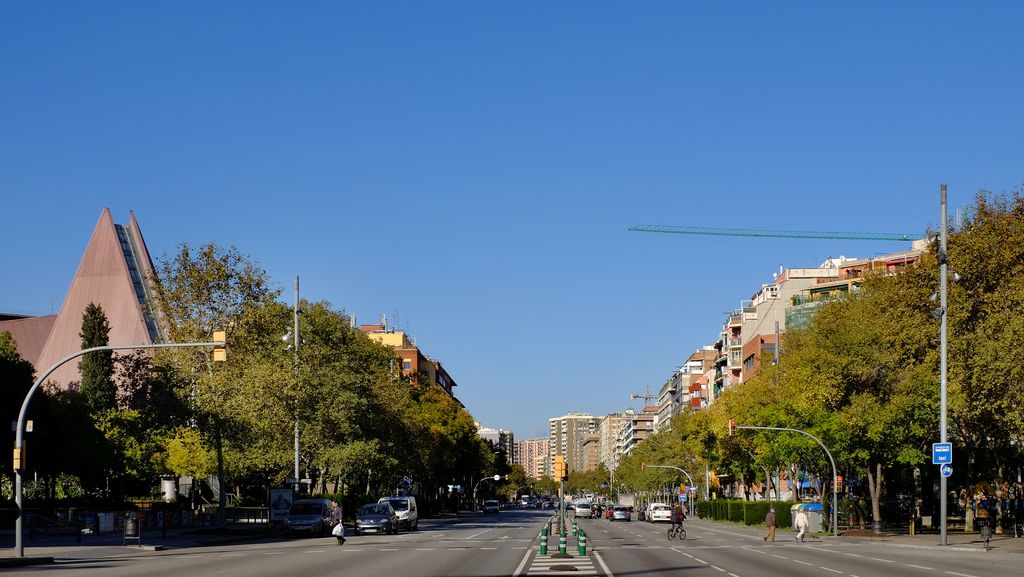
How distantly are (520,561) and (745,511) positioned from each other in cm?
5562

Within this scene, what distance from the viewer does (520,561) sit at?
34.5 m

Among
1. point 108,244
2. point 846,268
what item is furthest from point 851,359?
point 108,244

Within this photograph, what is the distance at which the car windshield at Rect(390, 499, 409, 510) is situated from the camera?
71188 millimetres

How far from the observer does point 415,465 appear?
9350 centimetres

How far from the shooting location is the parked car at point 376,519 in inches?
2432

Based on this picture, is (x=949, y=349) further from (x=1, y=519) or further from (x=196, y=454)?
(x=196, y=454)

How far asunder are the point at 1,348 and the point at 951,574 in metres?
81.6

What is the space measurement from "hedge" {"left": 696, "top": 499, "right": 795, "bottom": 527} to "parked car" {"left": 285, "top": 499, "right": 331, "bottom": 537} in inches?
1076

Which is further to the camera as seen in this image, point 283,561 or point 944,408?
point 944,408

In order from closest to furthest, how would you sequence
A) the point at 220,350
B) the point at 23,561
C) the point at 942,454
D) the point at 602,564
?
the point at 220,350, the point at 23,561, the point at 602,564, the point at 942,454

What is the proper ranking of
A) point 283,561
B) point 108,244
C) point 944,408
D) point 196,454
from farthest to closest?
point 108,244
point 196,454
point 944,408
point 283,561

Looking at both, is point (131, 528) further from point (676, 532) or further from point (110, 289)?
point (110, 289)

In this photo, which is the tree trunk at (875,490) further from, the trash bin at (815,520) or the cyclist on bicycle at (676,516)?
the cyclist on bicycle at (676,516)

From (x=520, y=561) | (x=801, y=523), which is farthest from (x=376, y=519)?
(x=520, y=561)
